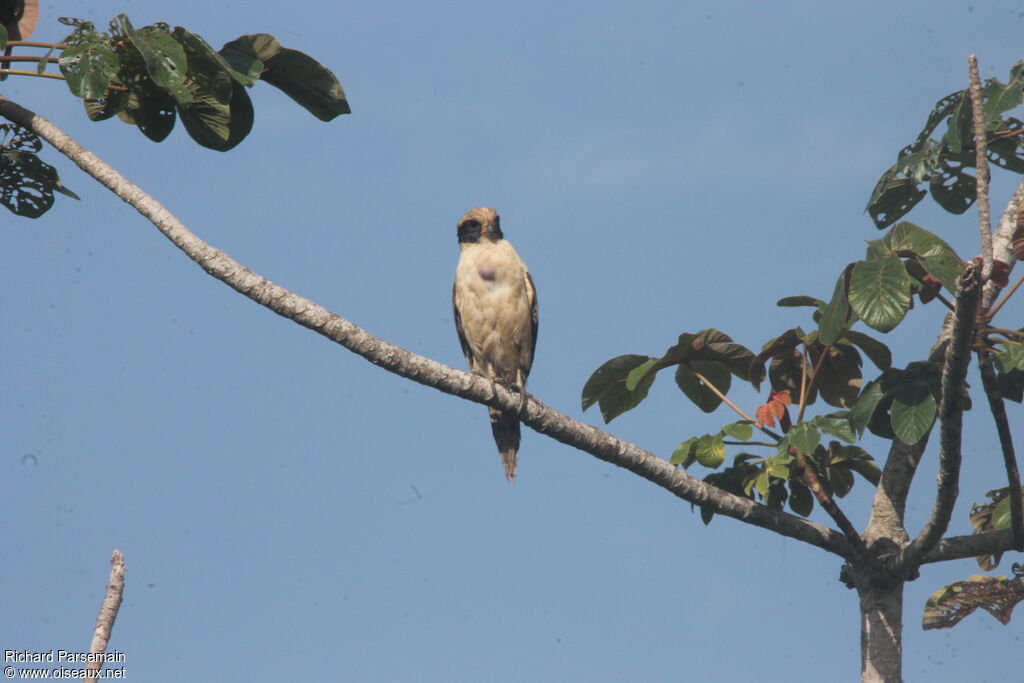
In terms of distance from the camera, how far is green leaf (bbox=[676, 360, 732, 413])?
258 inches

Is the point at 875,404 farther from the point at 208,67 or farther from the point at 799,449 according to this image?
the point at 208,67

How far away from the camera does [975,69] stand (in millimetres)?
4980

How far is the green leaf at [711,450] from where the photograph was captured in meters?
6.16

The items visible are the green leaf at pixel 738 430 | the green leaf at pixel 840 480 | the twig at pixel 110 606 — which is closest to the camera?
the twig at pixel 110 606

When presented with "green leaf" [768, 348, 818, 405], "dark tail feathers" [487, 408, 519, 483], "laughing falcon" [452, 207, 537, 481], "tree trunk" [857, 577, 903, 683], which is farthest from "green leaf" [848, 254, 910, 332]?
"dark tail feathers" [487, 408, 519, 483]

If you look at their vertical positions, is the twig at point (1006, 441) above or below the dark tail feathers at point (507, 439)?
below

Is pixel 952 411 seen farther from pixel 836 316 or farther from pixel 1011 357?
pixel 836 316

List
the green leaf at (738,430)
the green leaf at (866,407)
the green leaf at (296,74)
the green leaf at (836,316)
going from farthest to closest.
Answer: the green leaf at (738,430)
the green leaf at (866,407)
the green leaf at (296,74)
the green leaf at (836,316)

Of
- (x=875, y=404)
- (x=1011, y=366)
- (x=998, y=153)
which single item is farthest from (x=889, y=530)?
(x=998, y=153)

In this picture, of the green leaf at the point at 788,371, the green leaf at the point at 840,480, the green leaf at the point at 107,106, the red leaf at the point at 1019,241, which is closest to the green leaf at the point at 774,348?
the green leaf at the point at 788,371

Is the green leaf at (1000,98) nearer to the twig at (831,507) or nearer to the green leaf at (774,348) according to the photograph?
the green leaf at (774,348)

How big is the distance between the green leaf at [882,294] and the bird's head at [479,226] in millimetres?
3637

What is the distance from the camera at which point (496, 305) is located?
820 cm

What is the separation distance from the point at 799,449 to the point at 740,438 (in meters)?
0.38
